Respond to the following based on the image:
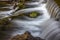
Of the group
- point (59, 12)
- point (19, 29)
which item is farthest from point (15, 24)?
point (59, 12)

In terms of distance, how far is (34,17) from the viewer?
23.4 feet

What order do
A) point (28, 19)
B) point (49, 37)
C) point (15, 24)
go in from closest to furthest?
point (49, 37)
point (15, 24)
point (28, 19)

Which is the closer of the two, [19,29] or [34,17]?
[19,29]

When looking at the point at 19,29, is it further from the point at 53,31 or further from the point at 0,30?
the point at 53,31

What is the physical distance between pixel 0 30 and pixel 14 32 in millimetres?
445

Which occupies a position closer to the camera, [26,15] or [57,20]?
[57,20]

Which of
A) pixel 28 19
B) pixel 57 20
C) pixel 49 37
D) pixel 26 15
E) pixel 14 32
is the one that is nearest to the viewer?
pixel 49 37

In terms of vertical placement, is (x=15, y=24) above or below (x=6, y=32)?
above

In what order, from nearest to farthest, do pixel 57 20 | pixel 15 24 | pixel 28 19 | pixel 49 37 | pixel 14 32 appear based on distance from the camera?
pixel 49 37 < pixel 57 20 < pixel 14 32 < pixel 15 24 < pixel 28 19

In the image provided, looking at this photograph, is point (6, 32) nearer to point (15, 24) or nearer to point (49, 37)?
point (15, 24)

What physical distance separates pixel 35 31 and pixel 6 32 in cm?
83

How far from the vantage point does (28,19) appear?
6.95 metres

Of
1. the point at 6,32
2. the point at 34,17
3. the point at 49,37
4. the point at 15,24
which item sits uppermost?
the point at 34,17

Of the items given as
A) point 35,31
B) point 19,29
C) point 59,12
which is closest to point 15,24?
point 19,29
